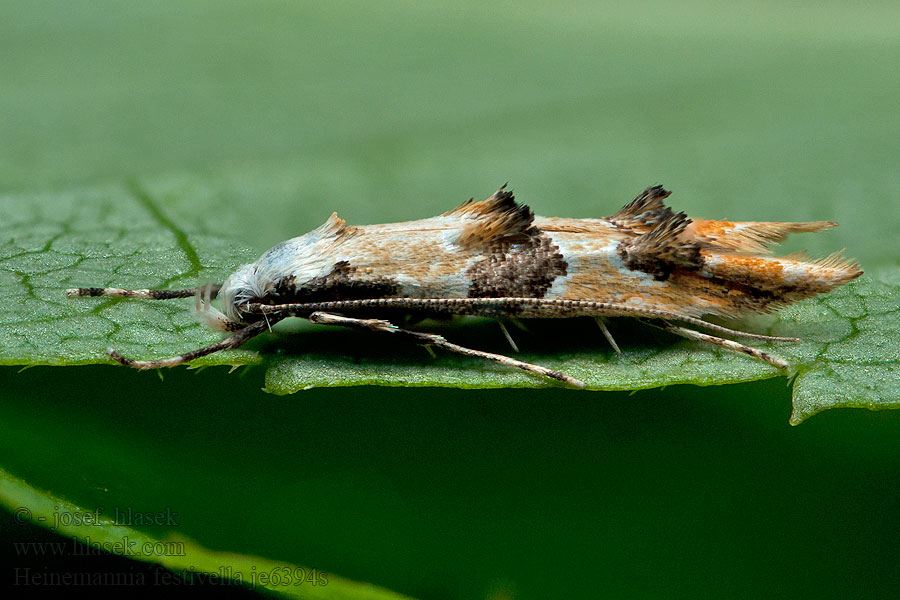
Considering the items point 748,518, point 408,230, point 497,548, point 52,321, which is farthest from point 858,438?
point 52,321

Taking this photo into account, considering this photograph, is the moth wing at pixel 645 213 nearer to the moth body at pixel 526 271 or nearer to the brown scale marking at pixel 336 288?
the moth body at pixel 526 271

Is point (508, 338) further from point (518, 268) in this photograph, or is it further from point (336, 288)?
point (336, 288)

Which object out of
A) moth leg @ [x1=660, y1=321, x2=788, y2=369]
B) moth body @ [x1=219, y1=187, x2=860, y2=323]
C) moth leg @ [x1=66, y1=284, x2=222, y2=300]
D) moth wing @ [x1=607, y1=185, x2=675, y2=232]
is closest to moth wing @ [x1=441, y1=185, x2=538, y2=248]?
moth body @ [x1=219, y1=187, x2=860, y2=323]

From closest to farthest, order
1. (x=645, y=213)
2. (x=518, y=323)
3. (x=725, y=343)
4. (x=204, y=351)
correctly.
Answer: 1. (x=204, y=351)
2. (x=725, y=343)
3. (x=518, y=323)
4. (x=645, y=213)

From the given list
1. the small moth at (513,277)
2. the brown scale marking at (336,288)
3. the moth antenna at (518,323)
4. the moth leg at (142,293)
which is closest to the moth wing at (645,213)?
the small moth at (513,277)

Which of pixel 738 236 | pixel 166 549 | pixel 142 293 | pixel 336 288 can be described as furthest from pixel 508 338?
pixel 142 293

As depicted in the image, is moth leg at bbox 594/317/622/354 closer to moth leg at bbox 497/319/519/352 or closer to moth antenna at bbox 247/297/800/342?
moth antenna at bbox 247/297/800/342

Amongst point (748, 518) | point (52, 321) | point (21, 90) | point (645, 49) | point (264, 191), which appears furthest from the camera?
point (645, 49)

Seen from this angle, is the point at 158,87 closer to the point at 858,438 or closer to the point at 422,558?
the point at 422,558
